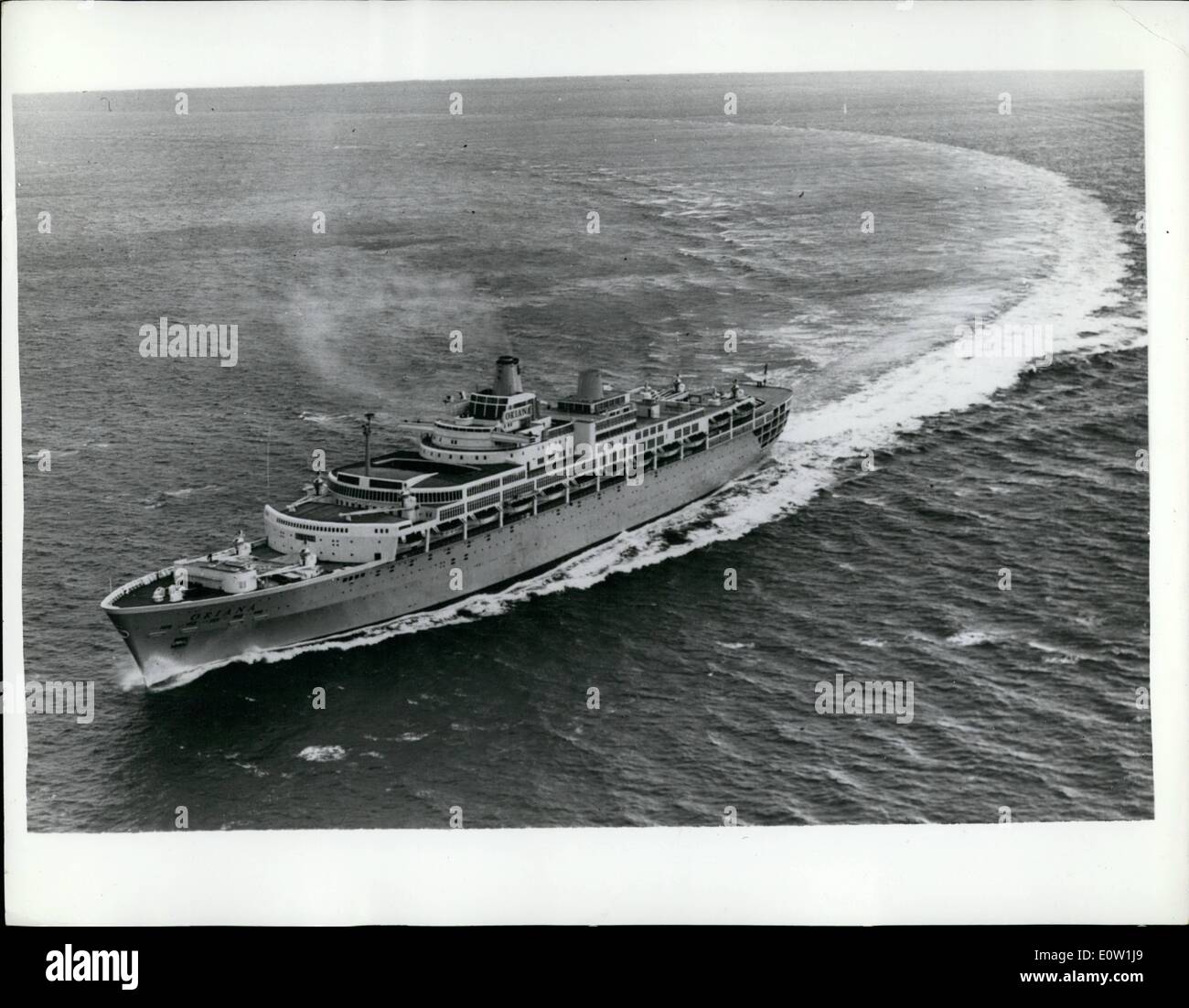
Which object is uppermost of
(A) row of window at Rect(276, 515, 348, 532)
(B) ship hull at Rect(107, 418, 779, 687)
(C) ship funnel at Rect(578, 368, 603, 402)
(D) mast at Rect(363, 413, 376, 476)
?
(C) ship funnel at Rect(578, 368, 603, 402)

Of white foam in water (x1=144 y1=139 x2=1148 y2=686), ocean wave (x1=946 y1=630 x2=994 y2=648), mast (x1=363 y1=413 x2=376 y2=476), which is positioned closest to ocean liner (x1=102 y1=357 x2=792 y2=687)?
mast (x1=363 y1=413 x2=376 y2=476)

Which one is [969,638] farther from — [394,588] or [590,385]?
[394,588]

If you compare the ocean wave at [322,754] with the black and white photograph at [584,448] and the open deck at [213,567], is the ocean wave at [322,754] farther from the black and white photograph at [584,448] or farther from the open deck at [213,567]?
the open deck at [213,567]

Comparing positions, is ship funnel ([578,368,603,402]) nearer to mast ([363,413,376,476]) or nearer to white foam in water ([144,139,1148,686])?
white foam in water ([144,139,1148,686])

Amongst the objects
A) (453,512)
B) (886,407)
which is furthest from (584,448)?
(886,407)

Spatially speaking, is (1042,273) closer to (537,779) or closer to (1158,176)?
(1158,176)

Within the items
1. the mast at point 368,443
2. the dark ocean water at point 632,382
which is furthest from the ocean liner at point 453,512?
the dark ocean water at point 632,382
